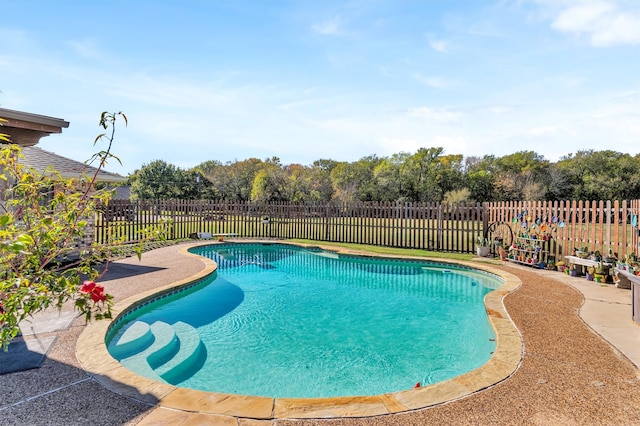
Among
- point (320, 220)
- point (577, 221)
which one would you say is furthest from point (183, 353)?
point (320, 220)

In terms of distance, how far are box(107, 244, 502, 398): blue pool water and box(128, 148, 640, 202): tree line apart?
2316 centimetres

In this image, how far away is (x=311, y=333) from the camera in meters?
5.41

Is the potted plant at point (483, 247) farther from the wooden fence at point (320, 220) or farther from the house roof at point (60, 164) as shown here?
the house roof at point (60, 164)

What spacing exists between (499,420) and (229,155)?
58.4 m

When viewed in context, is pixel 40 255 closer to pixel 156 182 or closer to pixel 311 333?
pixel 311 333

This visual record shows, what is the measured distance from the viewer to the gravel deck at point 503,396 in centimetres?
250

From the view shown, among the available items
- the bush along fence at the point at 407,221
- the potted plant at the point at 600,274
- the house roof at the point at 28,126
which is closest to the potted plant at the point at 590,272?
the potted plant at the point at 600,274

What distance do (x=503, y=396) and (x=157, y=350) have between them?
12.2 ft

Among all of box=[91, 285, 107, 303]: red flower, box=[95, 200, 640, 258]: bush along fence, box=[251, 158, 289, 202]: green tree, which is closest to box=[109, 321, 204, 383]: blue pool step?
box=[91, 285, 107, 303]: red flower

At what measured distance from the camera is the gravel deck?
2.50m

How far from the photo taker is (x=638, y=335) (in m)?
Answer: 4.19

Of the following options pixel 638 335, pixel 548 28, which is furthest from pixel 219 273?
pixel 548 28

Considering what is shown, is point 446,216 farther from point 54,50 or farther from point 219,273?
point 54,50

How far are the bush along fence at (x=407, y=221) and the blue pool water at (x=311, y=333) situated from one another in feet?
7.47
